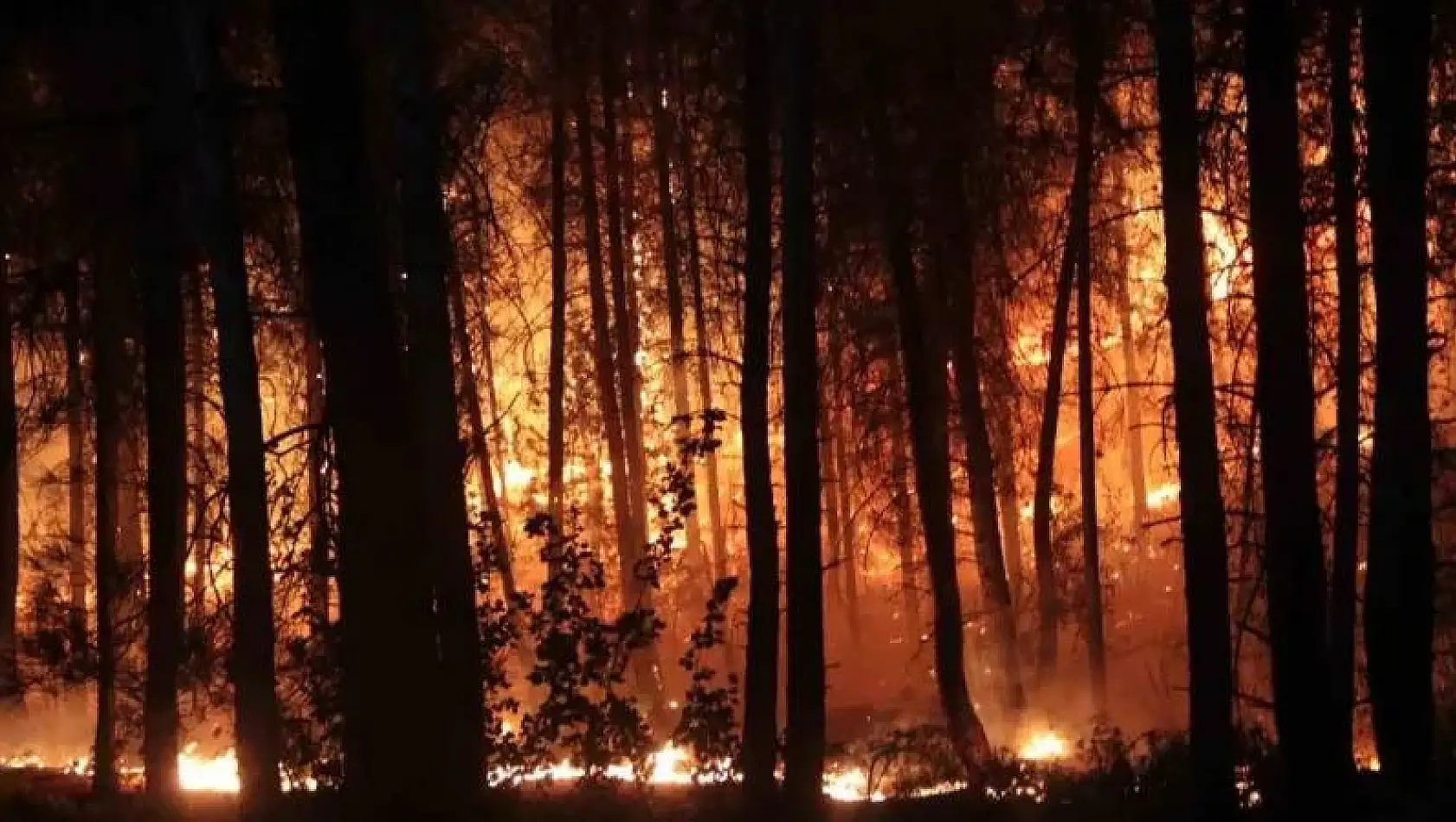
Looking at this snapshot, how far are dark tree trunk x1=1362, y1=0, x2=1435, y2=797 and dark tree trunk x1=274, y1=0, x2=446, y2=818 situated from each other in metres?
6.62

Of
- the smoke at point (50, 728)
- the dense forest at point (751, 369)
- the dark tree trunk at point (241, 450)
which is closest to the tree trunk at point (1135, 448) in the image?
the dense forest at point (751, 369)

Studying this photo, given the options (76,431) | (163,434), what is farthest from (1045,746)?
(76,431)

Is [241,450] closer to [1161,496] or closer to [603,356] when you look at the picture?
[603,356]

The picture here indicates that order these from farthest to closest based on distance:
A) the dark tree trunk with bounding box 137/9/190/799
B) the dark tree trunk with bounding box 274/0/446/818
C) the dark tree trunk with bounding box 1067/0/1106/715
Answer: the dark tree trunk with bounding box 1067/0/1106/715, the dark tree trunk with bounding box 137/9/190/799, the dark tree trunk with bounding box 274/0/446/818

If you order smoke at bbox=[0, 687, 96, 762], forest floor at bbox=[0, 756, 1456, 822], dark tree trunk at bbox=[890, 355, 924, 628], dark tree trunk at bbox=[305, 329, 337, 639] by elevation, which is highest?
dark tree trunk at bbox=[890, 355, 924, 628]

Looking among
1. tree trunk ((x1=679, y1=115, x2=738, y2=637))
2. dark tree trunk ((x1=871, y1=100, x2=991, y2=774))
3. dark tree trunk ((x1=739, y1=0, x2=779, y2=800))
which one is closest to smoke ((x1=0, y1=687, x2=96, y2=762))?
tree trunk ((x1=679, y1=115, x2=738, y2=637))

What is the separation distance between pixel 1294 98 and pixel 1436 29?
3789mm

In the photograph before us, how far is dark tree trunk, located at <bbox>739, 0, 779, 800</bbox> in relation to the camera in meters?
13.7

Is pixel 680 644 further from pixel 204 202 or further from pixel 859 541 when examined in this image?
pixel 204 202

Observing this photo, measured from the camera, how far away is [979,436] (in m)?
18.4

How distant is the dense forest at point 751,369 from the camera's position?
10.3 m

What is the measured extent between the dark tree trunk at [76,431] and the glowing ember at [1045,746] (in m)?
10.5

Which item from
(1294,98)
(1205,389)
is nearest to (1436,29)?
(1294,98)

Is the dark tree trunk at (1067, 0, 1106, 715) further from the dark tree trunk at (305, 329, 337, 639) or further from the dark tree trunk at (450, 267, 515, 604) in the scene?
the dark tree trunk at (305, 329, 337, 639)
